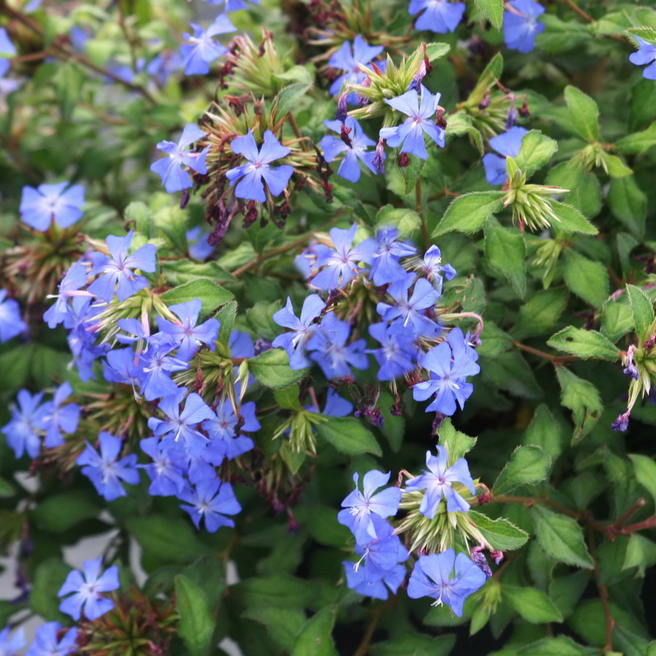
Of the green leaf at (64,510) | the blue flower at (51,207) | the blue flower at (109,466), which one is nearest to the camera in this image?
the blue flower at (109,466)

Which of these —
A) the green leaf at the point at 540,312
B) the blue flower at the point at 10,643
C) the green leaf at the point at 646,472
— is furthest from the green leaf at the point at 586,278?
the blue flower at the point at 10,643

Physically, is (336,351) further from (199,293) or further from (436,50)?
(436,50)

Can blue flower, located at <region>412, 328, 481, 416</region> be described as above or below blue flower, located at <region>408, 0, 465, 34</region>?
below

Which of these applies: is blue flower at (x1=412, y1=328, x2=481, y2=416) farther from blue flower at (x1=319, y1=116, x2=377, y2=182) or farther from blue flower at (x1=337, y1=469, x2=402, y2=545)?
blue flower at (x1=319, y1=116, x2=377, y2=182)

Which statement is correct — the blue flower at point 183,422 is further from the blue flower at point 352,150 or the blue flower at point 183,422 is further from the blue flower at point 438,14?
the blue flower at point 438,14

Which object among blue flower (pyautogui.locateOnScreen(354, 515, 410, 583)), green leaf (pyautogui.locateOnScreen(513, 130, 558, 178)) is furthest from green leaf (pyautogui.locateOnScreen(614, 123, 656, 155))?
blue flower (pyautogui.locateOnScreen(354, 515, 410, 583))
